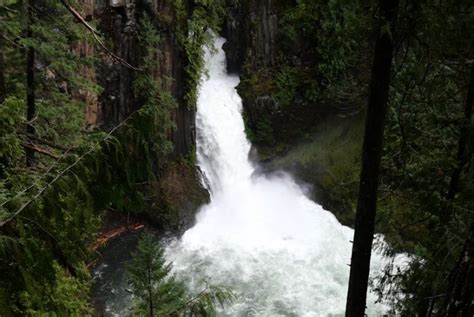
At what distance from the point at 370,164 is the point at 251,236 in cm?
1034

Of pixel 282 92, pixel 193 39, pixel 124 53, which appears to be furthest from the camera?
pixel 282 92

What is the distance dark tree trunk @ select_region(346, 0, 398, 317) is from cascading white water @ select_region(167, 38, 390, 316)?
621 centimetres

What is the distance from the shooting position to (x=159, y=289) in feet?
18.5

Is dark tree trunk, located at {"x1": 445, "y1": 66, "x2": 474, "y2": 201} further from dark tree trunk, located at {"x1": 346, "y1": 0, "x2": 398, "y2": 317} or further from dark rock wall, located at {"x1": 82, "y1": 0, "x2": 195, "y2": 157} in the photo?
dark rock wall, located at {"x1": 82, "y1": 0, "x2": 195, "y2": 157}

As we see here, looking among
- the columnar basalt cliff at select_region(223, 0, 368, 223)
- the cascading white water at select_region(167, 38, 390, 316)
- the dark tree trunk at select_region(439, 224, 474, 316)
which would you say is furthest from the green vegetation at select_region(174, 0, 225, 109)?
the dark tree trunk at select_region(439, 224, 474, 316)

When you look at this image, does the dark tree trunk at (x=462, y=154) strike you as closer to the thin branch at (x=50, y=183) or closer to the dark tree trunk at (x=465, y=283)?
the dark tree trunk at (x=465, y=283)

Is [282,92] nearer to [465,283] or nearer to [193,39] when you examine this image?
[193,39]

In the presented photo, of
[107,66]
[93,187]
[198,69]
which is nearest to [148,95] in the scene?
[107,66]

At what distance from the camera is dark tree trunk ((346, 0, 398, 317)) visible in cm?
372

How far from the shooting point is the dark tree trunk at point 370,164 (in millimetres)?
3725

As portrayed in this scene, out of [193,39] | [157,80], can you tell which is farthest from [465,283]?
[193,39]

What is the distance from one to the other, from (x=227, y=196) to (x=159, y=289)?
10.4m

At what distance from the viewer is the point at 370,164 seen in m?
A: 4.02

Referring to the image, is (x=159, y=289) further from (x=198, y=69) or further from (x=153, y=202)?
(x=198, y=69)
